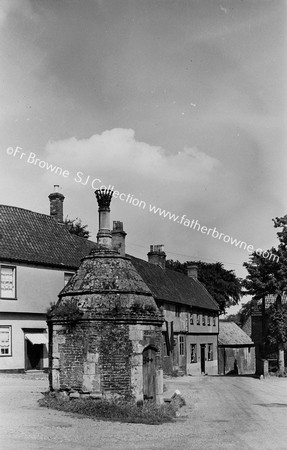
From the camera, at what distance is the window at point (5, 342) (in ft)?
98.0

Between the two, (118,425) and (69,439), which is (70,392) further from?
(69,439)

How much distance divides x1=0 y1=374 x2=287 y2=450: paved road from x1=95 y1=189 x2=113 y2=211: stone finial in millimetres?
6838

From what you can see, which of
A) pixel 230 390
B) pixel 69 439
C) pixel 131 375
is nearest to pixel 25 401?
pixel 131 375

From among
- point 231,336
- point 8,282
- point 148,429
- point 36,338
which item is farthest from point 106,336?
point 231,336

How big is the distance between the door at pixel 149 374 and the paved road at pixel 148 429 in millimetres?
1239

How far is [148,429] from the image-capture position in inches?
628

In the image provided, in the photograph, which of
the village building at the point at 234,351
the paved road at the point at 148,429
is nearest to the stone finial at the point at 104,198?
the paved road at the point at 148,429

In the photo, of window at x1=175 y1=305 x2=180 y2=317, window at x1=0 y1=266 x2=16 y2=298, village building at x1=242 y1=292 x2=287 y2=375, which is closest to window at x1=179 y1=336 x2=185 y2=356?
window at x1=175 y1=305 x2=180 y2=317

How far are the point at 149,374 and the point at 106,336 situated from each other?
2.02 metres

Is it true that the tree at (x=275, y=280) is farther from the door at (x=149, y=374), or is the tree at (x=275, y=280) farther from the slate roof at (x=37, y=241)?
the door at (x=149, y=374)

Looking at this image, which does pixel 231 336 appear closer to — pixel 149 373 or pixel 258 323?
pixel 258 323

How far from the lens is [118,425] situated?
16281 mm

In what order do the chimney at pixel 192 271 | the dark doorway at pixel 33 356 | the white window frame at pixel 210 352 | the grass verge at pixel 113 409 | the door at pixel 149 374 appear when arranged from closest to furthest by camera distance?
the grass verge at pixel 113 409 < the door at pixel 149 374 < the dark doorway at pixel 33 356 < the white window frame at pixel 210 352 < the chimney at pixel 192 271

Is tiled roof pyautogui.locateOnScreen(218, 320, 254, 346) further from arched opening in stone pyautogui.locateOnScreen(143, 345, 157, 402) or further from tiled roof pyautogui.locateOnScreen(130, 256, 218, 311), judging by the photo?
arched opening in stone pyautogui.locateOnScreen(143, 345, 157, 402)
